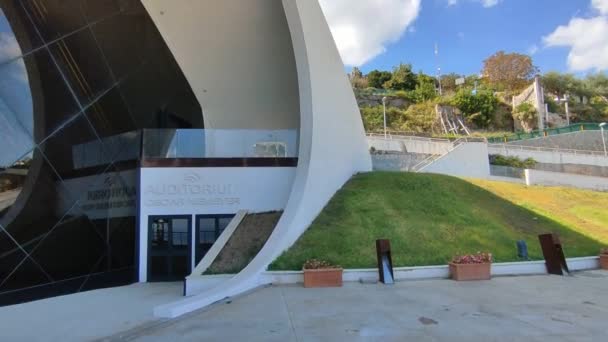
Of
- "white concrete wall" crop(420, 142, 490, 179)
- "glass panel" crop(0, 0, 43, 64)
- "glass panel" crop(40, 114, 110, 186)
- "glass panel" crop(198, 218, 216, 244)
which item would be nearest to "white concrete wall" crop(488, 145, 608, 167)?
"white concrete wall" crop(420, 142, 490, 179)

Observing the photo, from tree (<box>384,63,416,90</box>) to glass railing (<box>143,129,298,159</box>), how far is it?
54204 millimetres

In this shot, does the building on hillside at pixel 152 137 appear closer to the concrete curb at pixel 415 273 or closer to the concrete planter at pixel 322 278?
the concrete curb at pixel 415 273

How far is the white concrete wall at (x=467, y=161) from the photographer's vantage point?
2410 cm

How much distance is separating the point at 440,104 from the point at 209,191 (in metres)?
43.1

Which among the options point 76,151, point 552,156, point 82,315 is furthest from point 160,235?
point 552,156

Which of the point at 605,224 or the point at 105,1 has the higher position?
the point at 105,1

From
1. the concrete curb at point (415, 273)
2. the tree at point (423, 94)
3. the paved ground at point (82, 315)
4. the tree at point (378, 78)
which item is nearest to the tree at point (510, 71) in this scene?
the tree at point (423, 94)

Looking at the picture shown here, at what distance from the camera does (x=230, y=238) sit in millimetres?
10602

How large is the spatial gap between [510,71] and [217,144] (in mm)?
61070

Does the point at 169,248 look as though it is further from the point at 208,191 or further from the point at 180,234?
the point at 208,191

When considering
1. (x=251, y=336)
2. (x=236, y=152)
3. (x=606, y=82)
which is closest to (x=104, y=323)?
(x=251, y=336)

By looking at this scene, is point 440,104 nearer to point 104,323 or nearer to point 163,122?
point 163,122

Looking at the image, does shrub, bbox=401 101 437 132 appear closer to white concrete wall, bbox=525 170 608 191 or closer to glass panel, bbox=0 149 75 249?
white concrete wall, bbox=525 170 608 191

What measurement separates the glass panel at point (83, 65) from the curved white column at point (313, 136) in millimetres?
5528
